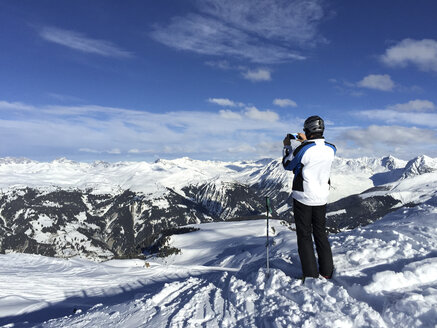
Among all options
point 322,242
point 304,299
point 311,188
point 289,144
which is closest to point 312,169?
point 311,188

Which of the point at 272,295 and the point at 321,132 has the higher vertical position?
the point at 321,132

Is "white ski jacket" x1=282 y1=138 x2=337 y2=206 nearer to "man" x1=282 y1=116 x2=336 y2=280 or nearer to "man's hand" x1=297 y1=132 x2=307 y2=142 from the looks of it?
"man" x1=282 y1=116 x2=336 y2=280

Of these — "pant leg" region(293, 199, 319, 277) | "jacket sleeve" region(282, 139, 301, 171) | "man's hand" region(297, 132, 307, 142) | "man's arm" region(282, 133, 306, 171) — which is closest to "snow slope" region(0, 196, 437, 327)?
"pant leg" region(293, 199, 319, 277)

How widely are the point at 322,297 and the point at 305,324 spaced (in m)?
1.19

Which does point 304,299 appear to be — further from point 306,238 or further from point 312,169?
point 312,169

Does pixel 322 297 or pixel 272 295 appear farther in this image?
pixel 272 295

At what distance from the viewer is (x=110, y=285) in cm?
Result: 1677

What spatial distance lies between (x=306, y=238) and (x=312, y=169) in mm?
1747

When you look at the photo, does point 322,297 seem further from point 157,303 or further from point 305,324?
point 157,303

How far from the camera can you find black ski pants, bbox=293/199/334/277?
7.00m

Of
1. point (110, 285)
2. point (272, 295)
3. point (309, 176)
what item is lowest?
point (110, 285)

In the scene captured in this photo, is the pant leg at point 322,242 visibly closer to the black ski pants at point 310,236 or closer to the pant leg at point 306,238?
the black ski pants at point 310,236

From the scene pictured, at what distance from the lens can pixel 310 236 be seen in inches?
278

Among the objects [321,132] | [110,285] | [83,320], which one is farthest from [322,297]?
[110,285]
